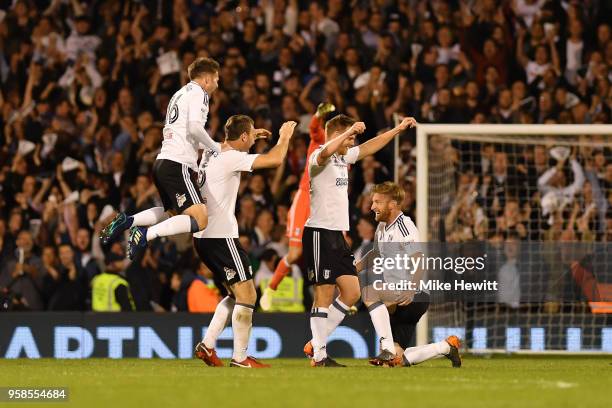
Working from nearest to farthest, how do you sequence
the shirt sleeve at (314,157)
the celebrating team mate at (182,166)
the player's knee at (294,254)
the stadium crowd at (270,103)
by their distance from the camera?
the celebrating team mate at (182,166) < the shirt sleeve at (314,157) < the player's knee at (294,254) < the stadium crowd at (270,103)

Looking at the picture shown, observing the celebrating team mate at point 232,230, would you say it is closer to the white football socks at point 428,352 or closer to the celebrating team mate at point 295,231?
the white football socks at point 428,352

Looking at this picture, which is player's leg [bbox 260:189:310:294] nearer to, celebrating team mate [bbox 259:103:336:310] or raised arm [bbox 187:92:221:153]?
celebrating team mate [bbox 259:103:336:310]

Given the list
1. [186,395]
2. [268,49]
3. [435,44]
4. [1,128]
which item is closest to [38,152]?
[1,128]

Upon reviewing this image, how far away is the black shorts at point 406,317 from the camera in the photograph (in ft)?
38.5

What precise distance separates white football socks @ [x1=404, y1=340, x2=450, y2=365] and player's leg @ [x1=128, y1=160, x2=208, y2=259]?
2.19m

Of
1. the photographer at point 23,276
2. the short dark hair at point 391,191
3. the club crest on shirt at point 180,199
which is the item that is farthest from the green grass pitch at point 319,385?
the photographer at point 23,276

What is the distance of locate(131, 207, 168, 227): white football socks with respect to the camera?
36.7 ft

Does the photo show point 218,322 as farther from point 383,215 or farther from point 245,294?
point 383,215

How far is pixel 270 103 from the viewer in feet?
61.0

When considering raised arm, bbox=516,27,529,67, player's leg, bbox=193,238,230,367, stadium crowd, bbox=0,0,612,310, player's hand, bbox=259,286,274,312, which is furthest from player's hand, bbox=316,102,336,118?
raised arm, bbox=516,27,529,67

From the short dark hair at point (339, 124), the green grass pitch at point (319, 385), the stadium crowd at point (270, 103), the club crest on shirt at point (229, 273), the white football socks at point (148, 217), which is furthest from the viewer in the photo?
the stadium crowd at point (270, 103)

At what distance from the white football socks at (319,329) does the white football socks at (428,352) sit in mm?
764

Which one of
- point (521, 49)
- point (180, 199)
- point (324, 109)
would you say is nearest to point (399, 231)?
point (324, 109)

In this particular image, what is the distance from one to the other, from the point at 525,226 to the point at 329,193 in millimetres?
5282
